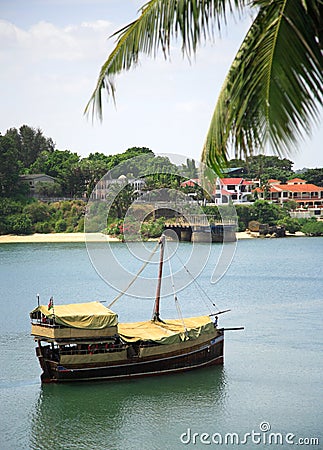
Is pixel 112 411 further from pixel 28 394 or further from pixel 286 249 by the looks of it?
pixel 286 249

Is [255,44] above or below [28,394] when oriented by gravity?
above

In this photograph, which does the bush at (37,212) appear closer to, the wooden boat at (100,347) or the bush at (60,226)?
the bush at (60,226)

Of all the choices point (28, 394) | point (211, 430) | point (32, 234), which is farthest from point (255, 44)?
point (32, 234)

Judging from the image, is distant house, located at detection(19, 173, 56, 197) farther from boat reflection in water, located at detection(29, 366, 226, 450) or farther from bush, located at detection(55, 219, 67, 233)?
boat reflection in water, located at detection(29, 366, 226, 450)

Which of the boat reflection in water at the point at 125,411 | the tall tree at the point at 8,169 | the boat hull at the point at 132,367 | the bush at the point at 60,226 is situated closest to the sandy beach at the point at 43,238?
the bush at the point at 60,226

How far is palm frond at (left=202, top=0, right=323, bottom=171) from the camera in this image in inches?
235

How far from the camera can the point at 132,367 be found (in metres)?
19.1

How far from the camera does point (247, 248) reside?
240 ft

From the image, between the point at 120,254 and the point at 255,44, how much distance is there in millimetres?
56174

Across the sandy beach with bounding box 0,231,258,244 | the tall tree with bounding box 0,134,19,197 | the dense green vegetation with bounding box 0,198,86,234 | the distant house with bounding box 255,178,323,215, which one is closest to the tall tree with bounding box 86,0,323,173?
the sandy beach with bounding box 0,231,258,244

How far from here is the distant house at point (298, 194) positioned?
95875mm

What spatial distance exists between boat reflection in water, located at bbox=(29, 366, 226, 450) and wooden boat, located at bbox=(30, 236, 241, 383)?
27cm

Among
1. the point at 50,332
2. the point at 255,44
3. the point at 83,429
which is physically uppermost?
the point at 255,44

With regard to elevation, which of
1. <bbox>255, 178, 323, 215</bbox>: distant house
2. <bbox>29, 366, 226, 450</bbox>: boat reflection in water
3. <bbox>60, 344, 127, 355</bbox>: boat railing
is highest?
<bbox>255, 178, 323, 215</bbox>: distant house
